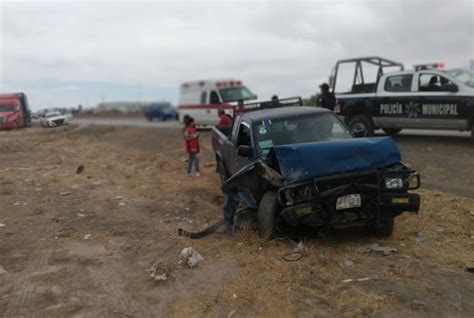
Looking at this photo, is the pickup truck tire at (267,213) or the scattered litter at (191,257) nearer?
the scattered litter at (191,257)

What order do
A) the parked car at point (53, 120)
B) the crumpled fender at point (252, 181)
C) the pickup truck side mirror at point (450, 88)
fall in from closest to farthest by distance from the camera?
1. the crumpled fender at point (252, 181)
2. the pickup truck side mirror at point (450, 88)
3. the parked car at point (53, 120)

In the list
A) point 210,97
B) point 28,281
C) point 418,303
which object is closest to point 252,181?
point 418,303

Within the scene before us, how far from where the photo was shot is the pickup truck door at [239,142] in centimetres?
752

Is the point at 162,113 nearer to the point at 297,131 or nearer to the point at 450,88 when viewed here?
the point at 450,88

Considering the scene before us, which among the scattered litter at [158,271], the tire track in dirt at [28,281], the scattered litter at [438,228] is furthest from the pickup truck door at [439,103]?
the tire track in dirt at [28,281]

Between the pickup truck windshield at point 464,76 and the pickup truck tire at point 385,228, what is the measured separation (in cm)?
724

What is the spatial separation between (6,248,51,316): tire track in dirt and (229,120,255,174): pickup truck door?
9.78ft

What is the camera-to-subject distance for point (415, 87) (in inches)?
505

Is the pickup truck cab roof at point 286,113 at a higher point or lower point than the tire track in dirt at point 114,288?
higher

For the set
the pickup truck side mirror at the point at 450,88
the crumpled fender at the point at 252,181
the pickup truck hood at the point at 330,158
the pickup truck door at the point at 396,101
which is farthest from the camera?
the pickup truck door at the point at 396,101

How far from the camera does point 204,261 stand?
5.52 meters

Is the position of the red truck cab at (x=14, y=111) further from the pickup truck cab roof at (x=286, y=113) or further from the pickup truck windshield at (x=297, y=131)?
the pickup truck windshield at (x=297, y=131)

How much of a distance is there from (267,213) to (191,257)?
3.47ft

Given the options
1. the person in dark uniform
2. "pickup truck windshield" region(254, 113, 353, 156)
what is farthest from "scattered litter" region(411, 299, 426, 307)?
the person in dark uniform
